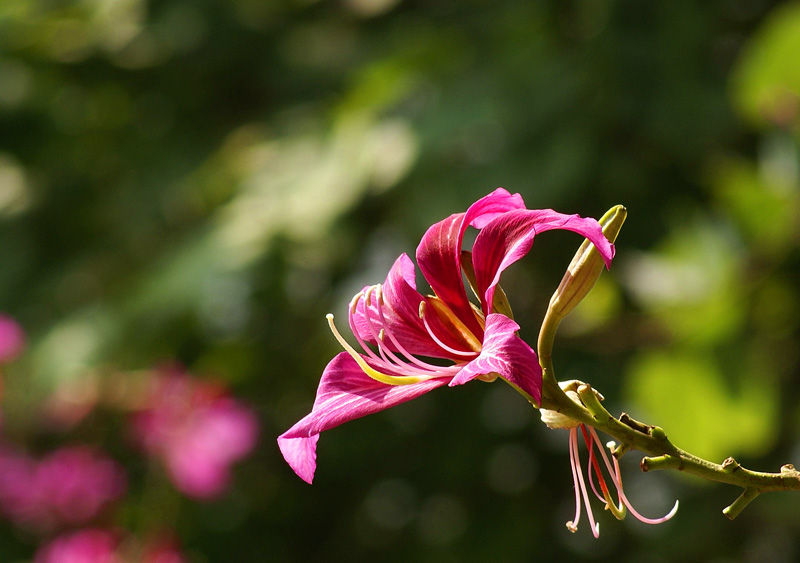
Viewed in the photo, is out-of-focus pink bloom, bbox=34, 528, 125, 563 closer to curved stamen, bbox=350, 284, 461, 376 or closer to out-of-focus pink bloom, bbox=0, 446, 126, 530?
out-of-focus pink bloom, bbox=0, 446, 126, 530

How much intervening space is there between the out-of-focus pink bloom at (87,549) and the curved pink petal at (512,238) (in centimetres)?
177

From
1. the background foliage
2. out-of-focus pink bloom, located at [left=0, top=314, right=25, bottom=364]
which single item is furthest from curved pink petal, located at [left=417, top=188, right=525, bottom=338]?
out-of-focus pink bloom, located at [left=0, top=314, right=25, bottom=364]

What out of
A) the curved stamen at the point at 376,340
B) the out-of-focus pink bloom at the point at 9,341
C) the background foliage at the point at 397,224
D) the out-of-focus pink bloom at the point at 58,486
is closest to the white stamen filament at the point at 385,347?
the curved stamen at the point at 376,340

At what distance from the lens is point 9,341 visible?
2092 millimetres

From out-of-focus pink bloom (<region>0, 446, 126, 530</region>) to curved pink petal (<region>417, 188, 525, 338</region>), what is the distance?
1.97 m

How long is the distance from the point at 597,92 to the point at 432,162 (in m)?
0.36

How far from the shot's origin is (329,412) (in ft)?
1.74

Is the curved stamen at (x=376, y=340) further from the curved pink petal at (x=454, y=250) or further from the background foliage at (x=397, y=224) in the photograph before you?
the background foliage at (x=397, y=224)

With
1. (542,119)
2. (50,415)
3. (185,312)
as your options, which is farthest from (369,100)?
(50,415)

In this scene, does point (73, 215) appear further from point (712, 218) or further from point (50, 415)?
point (712, 218)

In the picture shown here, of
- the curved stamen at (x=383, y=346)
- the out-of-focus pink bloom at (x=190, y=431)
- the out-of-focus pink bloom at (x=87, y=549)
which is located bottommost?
the out-of-focus pink bloom at (x=87, y=549)

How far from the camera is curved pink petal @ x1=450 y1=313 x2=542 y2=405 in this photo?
0.45 m

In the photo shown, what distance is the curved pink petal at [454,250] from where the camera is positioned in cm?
55

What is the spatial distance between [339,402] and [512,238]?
125mm
